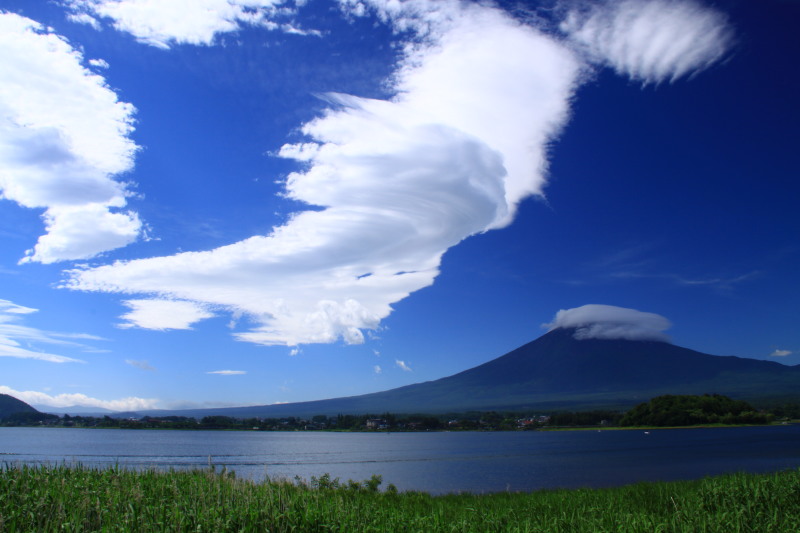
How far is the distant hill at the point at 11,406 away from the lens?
179762 millimetres

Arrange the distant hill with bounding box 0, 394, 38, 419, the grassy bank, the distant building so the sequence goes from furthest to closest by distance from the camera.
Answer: the distant hill with bounding box 0, 394, 38, 419
the distant building
the grassy bank

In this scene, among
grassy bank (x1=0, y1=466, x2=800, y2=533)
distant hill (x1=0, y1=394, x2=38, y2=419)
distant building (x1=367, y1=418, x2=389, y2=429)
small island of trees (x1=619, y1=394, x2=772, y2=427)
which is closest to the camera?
grassy bank (x1=0, y1=466, x2=800, y2=533)

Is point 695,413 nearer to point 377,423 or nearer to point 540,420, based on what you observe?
point 540,420

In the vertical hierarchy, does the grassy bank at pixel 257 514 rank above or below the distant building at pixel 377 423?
above

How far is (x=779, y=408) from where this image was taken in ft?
395

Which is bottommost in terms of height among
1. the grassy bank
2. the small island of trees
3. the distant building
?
the distant building

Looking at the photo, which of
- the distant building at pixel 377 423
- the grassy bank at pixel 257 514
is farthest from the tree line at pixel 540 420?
the grassy bank at pixel 257 514

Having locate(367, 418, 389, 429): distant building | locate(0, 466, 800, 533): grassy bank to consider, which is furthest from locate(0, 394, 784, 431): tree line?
locate(0, 466, 800, 533): grassy bank

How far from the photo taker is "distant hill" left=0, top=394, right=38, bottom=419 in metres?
180

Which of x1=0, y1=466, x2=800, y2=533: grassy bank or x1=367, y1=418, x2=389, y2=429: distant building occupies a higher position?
x1=0, y1=466, x2=800, y2=533: grassy bank

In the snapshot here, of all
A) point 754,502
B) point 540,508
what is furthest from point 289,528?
point 754,502

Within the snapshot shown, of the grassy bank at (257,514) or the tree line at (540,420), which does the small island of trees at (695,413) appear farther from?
the grassy bank at (257,514)

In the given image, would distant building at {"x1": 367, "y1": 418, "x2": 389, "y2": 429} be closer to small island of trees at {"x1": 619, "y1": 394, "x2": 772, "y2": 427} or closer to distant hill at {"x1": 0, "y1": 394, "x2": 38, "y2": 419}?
small island of trees at {"x1": 619, "y1": 394, "x2": 772, "y2": 427}

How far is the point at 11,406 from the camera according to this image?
609 feet
